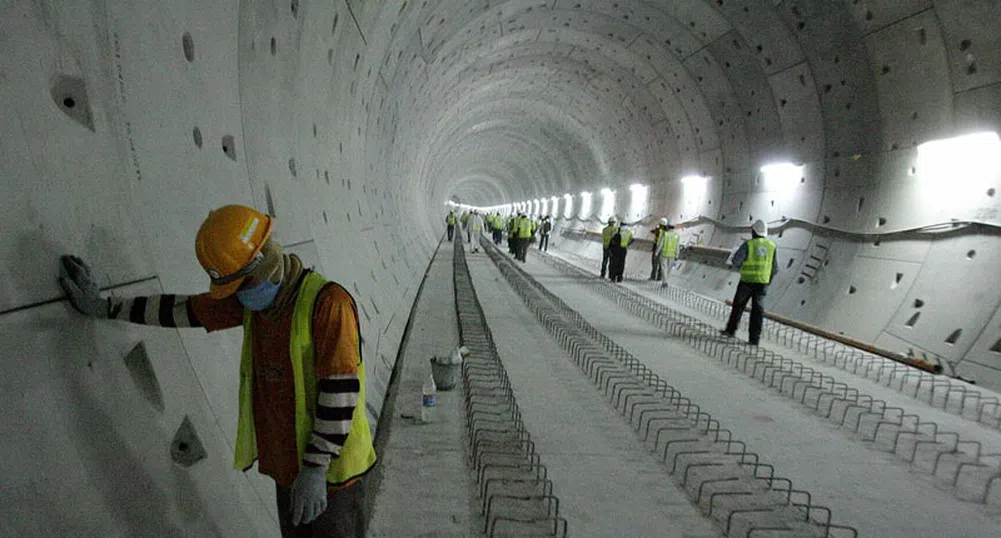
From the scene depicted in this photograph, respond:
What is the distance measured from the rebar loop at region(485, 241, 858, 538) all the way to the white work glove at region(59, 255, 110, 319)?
2.96m

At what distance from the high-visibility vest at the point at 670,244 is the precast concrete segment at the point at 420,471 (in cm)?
980

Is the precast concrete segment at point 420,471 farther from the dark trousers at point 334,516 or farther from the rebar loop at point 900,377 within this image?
the rebar loop at point 900,377

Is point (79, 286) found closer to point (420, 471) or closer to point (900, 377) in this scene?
point (420, 471)

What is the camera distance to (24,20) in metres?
1.59

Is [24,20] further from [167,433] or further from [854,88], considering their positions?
[854,88]

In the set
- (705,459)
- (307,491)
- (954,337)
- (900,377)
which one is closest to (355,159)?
(705,459)

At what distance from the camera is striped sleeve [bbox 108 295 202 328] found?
1.82 metres

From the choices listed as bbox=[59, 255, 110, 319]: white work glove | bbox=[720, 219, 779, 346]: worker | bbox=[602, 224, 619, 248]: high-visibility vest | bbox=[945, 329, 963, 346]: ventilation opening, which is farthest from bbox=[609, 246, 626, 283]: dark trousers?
bbox=[59, 255, 110, 319]: white work glove

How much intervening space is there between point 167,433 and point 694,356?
20.7ft

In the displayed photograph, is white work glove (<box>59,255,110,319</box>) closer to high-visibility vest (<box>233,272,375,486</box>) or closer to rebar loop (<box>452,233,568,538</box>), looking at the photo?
high-visibility vest (<box>233,272,375,486</box>)

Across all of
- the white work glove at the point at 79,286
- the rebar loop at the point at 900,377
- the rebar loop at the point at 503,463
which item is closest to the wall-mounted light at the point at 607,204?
the rebar loop at the point at 900,377

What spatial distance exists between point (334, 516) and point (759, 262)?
7.15 metres

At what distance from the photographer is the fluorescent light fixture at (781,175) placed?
11.4 m

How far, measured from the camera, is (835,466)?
4.13 metres
